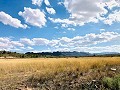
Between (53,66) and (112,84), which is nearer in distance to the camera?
(112,84)

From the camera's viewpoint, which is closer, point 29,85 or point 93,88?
point 93,88

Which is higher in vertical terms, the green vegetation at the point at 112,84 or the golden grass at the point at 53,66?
the golden grass at the point at 53,66

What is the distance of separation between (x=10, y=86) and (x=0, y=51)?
126337mm

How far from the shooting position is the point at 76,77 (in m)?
15.0

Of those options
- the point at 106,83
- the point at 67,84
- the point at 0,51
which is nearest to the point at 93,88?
the point at 106,83

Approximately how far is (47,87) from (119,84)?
137 inches

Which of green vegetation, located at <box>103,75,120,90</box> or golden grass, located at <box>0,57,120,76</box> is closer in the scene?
green vegetation, located at <box>103,75,120,90</box>

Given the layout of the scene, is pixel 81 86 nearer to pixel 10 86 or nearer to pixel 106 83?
pixel 106 83

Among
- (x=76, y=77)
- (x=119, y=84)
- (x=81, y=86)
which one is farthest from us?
(x=76, y=77)

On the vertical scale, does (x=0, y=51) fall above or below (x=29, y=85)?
above

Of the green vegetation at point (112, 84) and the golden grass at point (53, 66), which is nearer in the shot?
the green vegetation at point (112, 84)

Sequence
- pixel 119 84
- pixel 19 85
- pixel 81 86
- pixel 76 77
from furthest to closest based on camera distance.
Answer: pixel 76 77
pixel 19 85
pixel 81 86
pixel 119 84

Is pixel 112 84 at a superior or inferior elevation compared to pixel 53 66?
inferior

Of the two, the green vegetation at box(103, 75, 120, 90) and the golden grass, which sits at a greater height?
the golden grass
